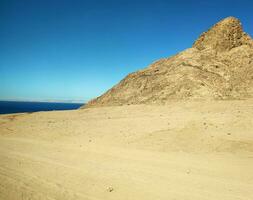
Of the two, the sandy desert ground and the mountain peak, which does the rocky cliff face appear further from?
the sandy desert ground

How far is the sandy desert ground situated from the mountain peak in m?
21.4

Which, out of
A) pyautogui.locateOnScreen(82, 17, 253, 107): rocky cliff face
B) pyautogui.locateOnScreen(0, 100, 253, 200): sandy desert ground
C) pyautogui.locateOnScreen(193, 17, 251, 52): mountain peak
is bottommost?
pyautogui.locateOnScreen(0, 100, 253, 200): sandy desert ground

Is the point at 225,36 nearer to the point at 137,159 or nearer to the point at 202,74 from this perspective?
the point at 202,74

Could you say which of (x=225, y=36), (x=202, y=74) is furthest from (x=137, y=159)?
(x=225, y=36)

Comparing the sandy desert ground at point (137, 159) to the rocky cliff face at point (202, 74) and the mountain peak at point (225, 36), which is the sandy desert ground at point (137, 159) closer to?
the rocky cliff face at point (202, 74)

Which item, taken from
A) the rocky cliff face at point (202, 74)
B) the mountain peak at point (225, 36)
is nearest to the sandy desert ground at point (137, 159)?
the rocky cliff face at point (202, 74)

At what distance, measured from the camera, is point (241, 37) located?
126ft

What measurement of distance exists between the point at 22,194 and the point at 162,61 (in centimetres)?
3668

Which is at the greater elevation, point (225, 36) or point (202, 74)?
point (225, 36)

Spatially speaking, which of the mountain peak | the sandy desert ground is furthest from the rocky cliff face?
the sandy desert ground

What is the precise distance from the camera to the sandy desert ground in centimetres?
721

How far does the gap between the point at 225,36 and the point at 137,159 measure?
33328 mm

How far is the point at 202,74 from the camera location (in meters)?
31.5

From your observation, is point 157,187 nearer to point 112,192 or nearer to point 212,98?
Answer: point 112,192
